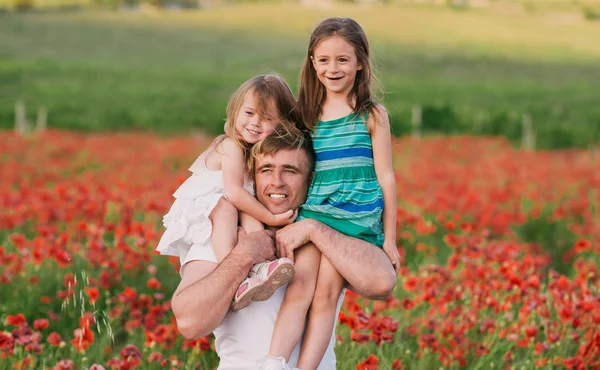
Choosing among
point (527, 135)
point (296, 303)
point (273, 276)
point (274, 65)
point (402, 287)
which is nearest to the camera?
point (273, 276)

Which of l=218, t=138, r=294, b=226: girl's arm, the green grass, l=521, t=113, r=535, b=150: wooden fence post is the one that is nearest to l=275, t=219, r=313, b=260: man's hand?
l=218, t=138, r=294, b=226: girl's arm

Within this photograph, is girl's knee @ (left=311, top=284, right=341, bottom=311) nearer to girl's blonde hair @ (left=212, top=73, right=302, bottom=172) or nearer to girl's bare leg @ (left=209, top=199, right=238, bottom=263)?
girl's bare leg @ (left=209, top=199, right=238, bottom=263)

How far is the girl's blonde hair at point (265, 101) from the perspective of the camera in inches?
152

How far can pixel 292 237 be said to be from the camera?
3680 millimetres

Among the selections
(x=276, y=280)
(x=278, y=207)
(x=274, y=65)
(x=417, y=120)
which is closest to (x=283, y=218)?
(x=278, y=207)

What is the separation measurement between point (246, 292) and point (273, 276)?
0.41 ft

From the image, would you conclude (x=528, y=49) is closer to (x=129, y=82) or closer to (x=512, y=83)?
(x=512, y=83)

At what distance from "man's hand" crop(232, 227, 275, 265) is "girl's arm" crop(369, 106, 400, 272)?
0.52m

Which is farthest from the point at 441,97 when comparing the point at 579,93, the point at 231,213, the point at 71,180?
the point at 231,213

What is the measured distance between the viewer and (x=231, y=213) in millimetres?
3848

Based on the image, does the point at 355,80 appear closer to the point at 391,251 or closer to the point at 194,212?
the point at 391,251

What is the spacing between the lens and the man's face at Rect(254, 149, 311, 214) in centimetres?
378

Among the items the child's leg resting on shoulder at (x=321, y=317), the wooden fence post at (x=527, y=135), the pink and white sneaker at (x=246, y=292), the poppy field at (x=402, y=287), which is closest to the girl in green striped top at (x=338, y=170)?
the child's leg resting on shoulder at (x=321, y=317)

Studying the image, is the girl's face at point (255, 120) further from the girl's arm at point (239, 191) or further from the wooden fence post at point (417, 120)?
the wooden fence post at point (417, 120)
